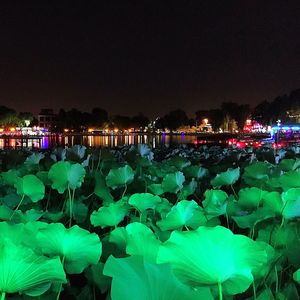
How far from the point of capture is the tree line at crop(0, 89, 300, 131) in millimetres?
103419

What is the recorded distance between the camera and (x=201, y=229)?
3.41 feet

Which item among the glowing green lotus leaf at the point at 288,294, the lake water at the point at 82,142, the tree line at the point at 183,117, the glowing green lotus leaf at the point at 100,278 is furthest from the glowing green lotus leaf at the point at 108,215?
the tree line at the point at 183,117

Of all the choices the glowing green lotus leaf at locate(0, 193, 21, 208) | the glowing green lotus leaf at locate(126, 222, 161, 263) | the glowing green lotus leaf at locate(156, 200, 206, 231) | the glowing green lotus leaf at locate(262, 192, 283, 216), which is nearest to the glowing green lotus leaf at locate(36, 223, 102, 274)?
the glowing green lotus leaf at locate(126, 222, 161, 263)

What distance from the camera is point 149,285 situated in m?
0.85

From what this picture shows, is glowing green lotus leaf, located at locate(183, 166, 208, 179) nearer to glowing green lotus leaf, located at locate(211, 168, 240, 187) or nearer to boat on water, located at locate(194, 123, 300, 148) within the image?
glowing green lotus leaf, located at locate(211, 168, 240, 187)

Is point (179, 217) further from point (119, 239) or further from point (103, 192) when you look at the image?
point (103, 192)

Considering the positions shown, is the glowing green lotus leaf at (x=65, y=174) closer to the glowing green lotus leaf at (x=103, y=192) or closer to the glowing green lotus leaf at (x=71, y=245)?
the glowing green lotus leaf at (x=103, y=192)

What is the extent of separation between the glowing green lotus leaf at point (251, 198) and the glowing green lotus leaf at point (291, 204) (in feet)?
0.88

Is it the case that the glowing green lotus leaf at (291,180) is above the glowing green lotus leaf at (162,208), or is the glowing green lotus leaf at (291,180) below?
above

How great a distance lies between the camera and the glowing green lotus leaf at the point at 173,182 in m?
2.58

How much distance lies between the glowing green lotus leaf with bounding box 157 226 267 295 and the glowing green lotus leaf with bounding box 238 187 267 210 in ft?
3.13

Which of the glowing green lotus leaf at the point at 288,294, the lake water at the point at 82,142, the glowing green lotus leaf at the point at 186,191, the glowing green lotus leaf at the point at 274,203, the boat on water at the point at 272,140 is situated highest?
the glowing green lotus leaf at the point at 274,203

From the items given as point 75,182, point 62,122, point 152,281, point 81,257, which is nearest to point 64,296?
point 81,257

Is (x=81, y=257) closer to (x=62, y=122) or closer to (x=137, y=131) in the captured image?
(x=62, y=122)
